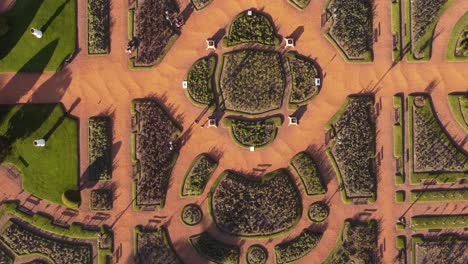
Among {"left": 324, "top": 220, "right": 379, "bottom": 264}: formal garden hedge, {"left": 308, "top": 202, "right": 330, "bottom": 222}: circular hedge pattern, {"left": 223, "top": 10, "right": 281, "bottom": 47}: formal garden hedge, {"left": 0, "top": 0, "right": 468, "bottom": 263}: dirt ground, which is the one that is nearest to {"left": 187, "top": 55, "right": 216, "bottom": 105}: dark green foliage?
{"left": 0, "top": 0, "right": 468, "bottom": 263}: dirt ground

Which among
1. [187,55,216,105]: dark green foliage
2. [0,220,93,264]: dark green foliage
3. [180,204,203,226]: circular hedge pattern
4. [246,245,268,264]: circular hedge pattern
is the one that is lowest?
[246,245,268,264]: circular hedge pattern

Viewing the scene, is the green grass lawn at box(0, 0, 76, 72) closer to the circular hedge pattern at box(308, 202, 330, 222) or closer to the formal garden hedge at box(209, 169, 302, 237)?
the formal garden hedge at box(209, 169, 302, 237)

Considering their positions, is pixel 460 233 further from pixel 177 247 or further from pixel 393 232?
pixel 177 247

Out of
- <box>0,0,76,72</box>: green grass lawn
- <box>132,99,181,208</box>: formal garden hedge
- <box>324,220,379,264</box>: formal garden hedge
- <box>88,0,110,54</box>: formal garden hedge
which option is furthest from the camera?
<box>324,220,379,264</box>: formal garden hedge

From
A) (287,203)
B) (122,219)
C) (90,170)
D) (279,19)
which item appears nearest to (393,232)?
(287,203)

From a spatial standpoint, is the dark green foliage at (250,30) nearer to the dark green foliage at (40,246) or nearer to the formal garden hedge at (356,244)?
the formal garden hedge at (356,244)

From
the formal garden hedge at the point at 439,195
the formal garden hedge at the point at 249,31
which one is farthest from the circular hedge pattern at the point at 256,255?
the formal garden hedge at the point at 249,31
